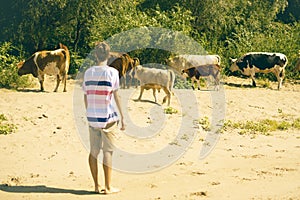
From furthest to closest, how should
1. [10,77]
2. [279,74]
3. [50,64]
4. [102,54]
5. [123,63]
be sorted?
[279,74] → [123,63] → [10,77] → [50,64] → [102,54]

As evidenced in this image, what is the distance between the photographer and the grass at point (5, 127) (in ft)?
37.7

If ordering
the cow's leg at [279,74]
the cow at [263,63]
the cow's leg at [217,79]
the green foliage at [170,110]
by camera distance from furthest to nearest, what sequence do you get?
1. the cow at [263,63]
2. the cow's leg at [279,74]
3. the cow's leg at [217,79]
4. the green foliage at [170,110]

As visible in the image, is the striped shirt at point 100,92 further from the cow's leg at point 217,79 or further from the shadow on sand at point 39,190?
the cow's leg at point 217,79

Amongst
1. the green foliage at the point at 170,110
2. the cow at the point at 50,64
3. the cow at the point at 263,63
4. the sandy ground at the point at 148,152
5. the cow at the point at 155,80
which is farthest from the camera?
the cow at the point at 263,63

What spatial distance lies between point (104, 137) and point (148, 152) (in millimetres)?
3048

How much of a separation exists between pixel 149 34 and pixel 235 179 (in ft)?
34.4

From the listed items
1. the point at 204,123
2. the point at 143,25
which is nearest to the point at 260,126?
the point at 204,123

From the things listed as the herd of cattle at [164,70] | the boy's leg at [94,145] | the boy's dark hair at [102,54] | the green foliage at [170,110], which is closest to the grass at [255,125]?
the green foliage at [170,110]

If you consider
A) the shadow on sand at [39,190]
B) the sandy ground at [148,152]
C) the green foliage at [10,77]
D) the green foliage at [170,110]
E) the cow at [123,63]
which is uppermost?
the cow at [123,63]

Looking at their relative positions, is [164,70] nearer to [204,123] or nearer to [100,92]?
[204,123]

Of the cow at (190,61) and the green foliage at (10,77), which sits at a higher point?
the cow at (190,61)

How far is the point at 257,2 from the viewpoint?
→ 80.6ft

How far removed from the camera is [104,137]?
8.12 metres

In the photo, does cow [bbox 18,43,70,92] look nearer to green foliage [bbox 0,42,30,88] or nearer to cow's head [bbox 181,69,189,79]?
green foliage [bbox 0,42,30,88]
